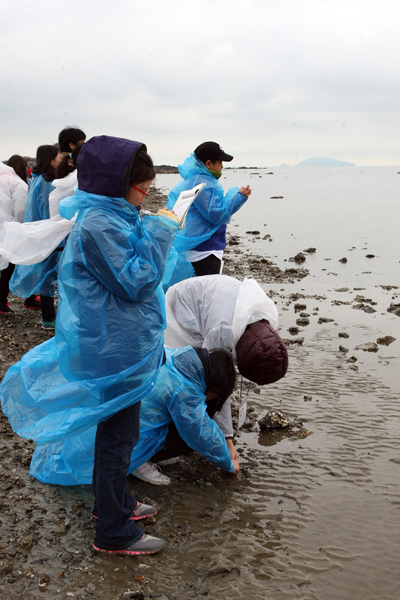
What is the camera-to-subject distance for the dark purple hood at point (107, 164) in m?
2.36

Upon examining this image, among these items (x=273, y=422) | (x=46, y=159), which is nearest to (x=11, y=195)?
(x=46, y=159)

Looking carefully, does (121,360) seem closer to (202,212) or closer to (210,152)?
(202,212)

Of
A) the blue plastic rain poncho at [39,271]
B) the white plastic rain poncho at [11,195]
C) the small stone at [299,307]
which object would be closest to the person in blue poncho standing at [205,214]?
the blue plastic rain poncho at [39,271]

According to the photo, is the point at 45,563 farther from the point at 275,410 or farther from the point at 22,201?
the point at 22,201

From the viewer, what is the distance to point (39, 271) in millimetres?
5648

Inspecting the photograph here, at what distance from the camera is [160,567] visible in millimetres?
2613

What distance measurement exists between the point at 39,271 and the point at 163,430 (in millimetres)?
2904

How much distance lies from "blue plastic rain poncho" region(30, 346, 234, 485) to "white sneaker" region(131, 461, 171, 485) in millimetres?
83

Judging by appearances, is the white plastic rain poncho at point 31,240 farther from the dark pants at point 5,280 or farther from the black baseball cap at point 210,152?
the dark pants at point 5,280

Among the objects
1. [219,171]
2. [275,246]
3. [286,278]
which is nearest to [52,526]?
[219,171]

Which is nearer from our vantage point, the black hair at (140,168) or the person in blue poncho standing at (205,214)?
the black hair at (140,168)

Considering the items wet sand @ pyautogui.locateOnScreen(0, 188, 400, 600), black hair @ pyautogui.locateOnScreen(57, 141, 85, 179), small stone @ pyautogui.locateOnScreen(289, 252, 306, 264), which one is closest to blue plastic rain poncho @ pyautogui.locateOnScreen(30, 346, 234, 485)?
wet sand @ pyautogui.locateOnScreen(0, 188, 400, 600)

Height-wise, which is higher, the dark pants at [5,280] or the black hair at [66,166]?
the black hair at [66,166]

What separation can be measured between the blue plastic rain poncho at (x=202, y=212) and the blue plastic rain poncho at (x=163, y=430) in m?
2.24
